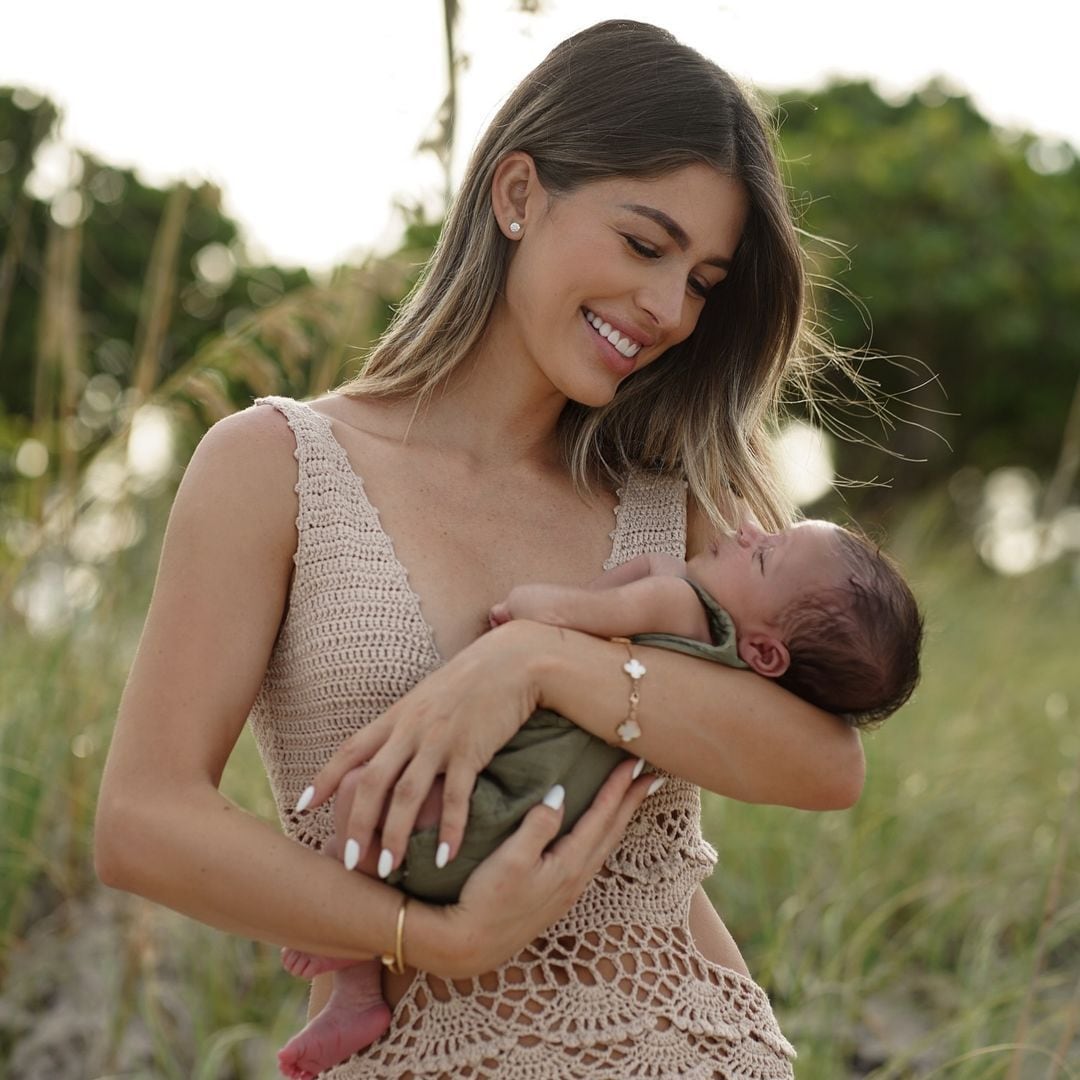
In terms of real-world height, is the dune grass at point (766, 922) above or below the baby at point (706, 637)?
below

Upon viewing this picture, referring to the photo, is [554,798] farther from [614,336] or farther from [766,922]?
[766,922]

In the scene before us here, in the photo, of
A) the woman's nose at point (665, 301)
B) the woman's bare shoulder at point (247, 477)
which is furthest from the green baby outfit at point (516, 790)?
→ the woman's nose at point (665, 301)

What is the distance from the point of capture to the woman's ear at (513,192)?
2498 millimetres

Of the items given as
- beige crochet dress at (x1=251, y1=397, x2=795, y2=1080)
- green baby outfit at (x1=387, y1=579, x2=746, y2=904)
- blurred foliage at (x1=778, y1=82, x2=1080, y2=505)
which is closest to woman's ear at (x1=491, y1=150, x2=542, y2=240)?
beige crochet dress at (x1=251, y1=397, x2=795, y2=1080)

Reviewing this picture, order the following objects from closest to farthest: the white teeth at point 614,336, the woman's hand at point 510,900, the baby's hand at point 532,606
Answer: the woman's hand at point 510,900, the baby's hand at point 532,606, the white teeth at point 614,336

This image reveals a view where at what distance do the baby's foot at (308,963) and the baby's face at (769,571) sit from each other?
0.82 meters

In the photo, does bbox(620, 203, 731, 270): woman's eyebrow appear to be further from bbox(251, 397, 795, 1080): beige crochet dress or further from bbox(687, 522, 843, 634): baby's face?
bbox(251, 397, 795, 1080): beige crochet dress

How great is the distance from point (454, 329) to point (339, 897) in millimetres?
1107

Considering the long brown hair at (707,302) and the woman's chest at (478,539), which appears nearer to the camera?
the woman's chest at (478,539)

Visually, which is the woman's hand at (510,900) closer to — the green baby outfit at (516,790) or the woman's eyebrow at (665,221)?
the green baby outfit at (516,790)

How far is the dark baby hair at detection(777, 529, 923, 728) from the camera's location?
2273 mm

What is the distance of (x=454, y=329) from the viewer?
2566mm

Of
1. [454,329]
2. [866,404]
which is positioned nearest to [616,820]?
[454,329]

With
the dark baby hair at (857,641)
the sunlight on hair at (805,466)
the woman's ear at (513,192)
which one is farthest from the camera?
the sunlight on hair at (805,466)
